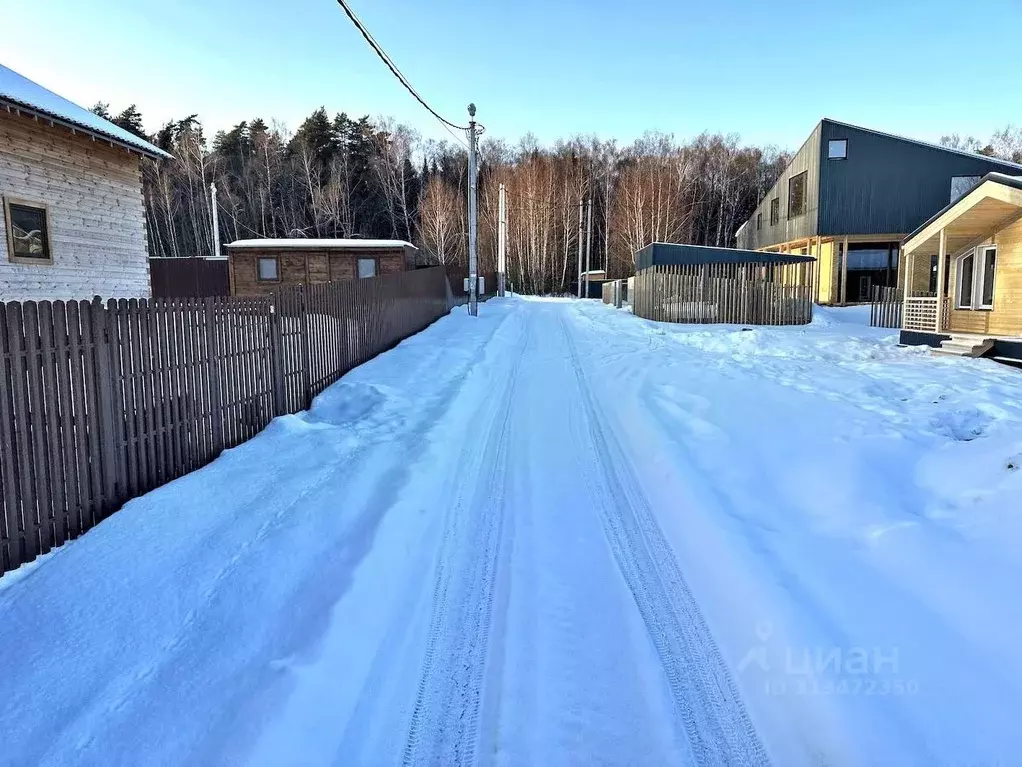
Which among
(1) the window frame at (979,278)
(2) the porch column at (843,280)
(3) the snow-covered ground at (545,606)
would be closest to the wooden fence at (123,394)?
(3) the snow-covered ground at (545,606)

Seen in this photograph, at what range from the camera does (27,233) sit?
11.1 m

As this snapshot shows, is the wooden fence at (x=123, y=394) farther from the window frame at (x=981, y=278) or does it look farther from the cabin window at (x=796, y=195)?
the cabin window at (x=796, y=195)

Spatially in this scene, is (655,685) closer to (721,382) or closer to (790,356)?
(721,382)

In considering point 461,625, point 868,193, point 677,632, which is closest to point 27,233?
point 461,625

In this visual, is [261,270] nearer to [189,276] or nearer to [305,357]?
[189,276]

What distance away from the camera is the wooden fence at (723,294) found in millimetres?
21891

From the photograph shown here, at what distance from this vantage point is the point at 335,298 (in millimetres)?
9438

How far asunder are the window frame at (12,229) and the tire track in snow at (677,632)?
1138 cm

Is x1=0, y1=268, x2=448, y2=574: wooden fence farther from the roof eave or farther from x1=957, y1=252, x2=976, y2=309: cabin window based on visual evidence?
x1=957, y1=252, x2=976, y2=309: cabin window

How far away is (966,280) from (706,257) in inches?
330

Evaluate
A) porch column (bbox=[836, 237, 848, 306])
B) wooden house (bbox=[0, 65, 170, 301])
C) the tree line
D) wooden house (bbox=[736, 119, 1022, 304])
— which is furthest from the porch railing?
the tree line

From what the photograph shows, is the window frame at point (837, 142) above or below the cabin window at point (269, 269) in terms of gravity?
above

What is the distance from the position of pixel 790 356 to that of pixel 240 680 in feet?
40.8

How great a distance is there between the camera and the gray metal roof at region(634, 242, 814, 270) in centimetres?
2191
